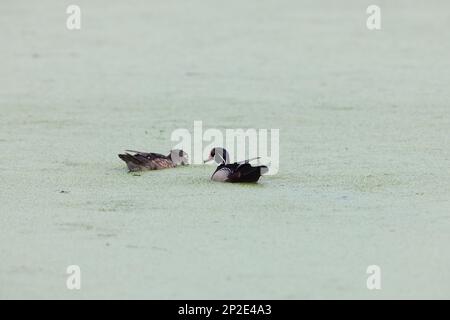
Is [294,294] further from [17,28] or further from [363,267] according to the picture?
[17,28]

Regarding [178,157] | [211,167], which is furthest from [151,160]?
[211,167]

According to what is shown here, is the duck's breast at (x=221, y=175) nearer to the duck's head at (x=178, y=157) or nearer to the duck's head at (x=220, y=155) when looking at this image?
the duck's head at (x=220, y=155)

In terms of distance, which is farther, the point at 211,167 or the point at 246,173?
the point at 211,167

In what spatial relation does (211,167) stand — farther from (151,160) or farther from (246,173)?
(246,173)

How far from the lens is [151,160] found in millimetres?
4156

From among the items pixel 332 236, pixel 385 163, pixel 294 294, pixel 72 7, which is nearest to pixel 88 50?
pixel 72 7

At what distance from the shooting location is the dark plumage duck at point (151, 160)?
412cm

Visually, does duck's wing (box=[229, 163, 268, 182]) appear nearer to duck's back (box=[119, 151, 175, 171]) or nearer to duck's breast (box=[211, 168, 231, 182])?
duck's breast (box=[211, 168, 231, 182])

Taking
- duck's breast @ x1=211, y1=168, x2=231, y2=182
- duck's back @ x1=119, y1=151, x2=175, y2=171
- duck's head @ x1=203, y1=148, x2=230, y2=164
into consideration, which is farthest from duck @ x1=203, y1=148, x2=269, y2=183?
duck's back @ x1=119, y1=151, x2=175, y2=171

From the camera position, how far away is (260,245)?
3.20 m

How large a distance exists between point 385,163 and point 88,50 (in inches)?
130

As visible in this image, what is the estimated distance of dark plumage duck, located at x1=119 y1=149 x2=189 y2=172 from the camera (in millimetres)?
4117

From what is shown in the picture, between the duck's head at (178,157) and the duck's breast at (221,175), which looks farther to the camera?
the duck's head at (178,157)

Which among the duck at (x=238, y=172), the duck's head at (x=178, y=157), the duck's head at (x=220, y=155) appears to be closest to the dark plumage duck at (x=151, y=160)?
the duck's head at (x=178, y=157)
